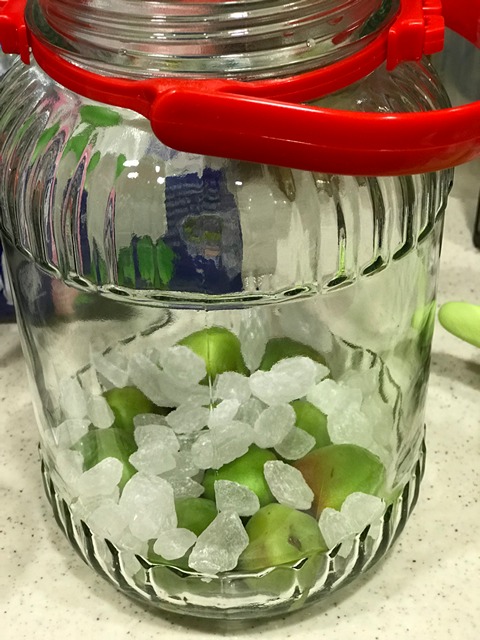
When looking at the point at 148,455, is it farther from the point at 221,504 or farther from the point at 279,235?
the point at 279,235

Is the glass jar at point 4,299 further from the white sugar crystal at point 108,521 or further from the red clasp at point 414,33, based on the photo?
the red clasp at point 414,33

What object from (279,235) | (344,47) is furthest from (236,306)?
(344,47)

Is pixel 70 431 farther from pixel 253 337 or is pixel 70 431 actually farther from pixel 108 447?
pixel 253 337

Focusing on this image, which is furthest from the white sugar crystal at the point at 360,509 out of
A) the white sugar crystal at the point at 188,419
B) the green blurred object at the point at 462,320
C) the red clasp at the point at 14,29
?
the red clasp at the point at 14,29

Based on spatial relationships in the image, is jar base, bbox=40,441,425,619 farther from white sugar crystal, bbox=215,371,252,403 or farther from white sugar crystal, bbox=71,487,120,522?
white sugar crystal, bbox=215,371,252,403

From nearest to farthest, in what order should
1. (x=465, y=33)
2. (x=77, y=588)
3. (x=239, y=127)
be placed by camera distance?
(x=239, y=127) < (x=465, y=33) < (x=77, y=588)

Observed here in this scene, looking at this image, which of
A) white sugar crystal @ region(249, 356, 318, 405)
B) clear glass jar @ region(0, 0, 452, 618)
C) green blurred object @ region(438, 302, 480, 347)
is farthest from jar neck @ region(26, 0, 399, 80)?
green blurred object @ region(438, 302, 480, 347)
